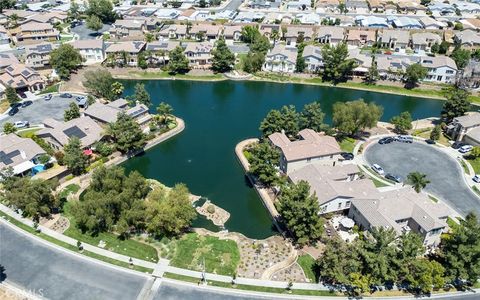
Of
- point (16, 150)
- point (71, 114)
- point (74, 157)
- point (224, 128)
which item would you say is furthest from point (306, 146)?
point (16, 150)

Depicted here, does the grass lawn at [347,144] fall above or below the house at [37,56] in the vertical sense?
below

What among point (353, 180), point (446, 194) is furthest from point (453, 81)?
point (353, 180)

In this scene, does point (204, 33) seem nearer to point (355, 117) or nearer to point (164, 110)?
point (164, 110)

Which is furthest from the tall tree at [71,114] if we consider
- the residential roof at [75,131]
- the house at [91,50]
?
the house at [91,50]

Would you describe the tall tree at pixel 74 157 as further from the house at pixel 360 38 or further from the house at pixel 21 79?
the house at pixel 360 38

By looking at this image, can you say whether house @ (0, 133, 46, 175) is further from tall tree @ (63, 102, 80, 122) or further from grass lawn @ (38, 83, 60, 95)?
grass lawn @ (38, 83, 60, 95)
